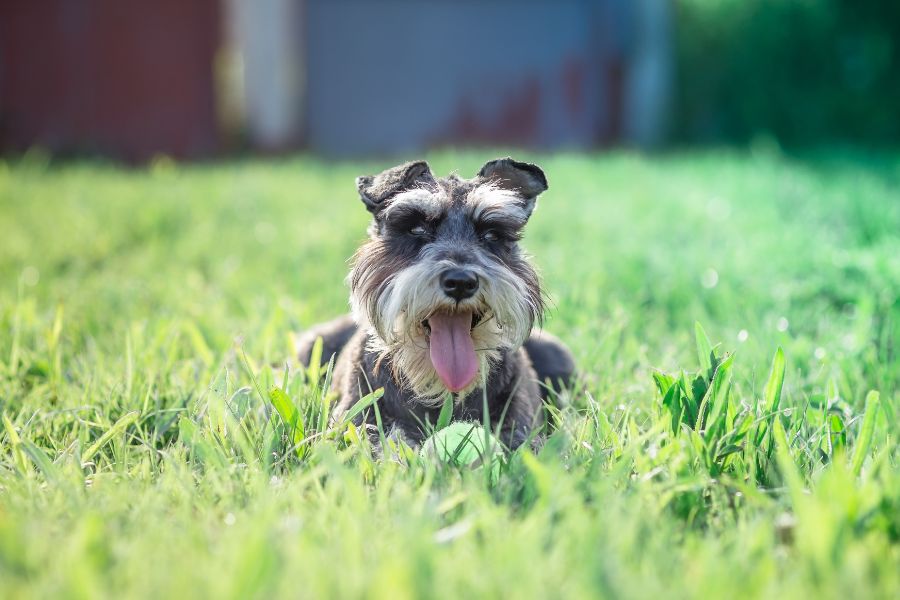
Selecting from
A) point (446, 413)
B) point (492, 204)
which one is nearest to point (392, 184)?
point (492, 204)

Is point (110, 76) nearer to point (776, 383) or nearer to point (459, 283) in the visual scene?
point (459, 283)

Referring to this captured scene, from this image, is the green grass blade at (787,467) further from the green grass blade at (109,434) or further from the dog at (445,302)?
the green grass blade at (109,434)

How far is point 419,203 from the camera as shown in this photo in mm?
3457

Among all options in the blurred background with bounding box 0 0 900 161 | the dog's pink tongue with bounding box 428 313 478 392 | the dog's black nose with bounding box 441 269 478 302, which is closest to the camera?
the dog's black nose with bounding box 441 269 478 302

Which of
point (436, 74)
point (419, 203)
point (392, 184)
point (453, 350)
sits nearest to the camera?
point (453, 350)

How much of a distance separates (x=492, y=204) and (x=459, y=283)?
1.57 feet

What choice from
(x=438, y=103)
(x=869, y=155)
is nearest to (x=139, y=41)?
(x=438, y=103)

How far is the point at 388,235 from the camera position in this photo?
3.60m

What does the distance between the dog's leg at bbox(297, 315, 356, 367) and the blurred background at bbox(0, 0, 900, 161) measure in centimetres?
1047

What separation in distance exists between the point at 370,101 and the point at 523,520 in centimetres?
1450

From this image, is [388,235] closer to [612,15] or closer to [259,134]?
[259,134]

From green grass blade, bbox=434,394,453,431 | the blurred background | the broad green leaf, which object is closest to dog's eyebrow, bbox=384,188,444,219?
green grass blade, bbox=434,394,453,431

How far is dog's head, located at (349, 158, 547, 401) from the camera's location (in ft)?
10.6

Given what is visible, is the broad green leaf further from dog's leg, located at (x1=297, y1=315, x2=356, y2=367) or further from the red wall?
the red wall
